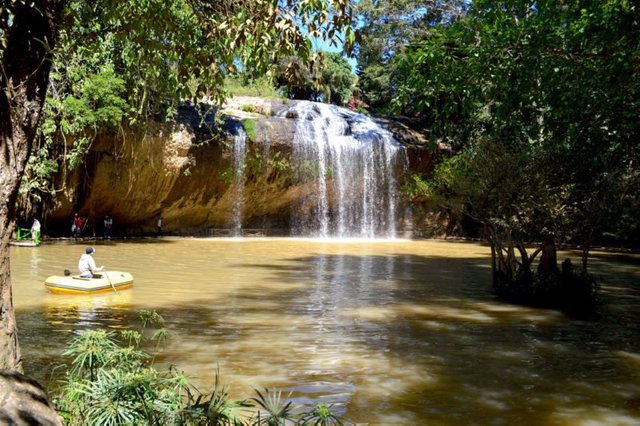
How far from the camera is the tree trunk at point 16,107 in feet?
12.7

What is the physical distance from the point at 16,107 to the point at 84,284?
855 centimetres

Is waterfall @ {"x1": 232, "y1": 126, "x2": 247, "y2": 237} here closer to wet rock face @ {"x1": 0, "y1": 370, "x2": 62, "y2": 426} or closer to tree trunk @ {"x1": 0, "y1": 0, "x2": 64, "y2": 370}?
tree trunk @ {"x1": 0, "y1": 0, "x2": 64, "y2": 370}

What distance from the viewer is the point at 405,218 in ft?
111

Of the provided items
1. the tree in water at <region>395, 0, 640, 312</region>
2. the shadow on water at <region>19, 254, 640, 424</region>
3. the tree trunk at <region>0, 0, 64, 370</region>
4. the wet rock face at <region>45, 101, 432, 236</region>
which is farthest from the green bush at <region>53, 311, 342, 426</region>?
the wet rock face at <region>45, 101, 432, 236</region>

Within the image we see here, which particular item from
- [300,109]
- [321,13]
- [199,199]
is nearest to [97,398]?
[321,13]

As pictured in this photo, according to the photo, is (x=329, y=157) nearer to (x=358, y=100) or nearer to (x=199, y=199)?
(x=199, y=199)

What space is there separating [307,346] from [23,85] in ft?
17.0

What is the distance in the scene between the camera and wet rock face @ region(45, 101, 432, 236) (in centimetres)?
2586

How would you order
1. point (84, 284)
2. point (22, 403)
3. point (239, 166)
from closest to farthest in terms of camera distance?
point (22, 403) → point (84, 284) → point (239, 166)

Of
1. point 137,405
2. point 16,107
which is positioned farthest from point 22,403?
point 16,107

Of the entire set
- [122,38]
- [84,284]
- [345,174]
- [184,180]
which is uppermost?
[345,174]

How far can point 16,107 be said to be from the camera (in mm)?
3949

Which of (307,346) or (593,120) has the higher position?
(593,120)

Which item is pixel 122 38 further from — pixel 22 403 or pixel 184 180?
pixel 184 180
